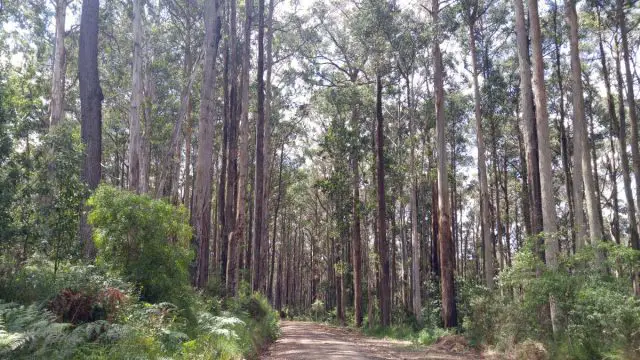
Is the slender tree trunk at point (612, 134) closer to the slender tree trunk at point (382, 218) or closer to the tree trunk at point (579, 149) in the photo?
the tree trunk at point (579, 149)

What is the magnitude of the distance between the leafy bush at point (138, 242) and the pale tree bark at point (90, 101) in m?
2.85

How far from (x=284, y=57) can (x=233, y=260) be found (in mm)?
15715

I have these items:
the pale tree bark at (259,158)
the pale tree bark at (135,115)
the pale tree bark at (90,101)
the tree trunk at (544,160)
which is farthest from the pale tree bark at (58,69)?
the tree trunk at (544,160)

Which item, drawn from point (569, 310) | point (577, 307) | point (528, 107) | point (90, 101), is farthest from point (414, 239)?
point (90, 101)

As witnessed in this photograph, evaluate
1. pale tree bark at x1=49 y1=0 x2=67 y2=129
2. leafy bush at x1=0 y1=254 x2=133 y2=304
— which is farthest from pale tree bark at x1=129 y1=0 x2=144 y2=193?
leafy bush at x1=0 y1=254 x2=133 y2=304

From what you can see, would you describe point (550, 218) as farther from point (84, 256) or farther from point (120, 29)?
point (120, 29)

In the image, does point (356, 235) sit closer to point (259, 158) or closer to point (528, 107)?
point (259, 158)

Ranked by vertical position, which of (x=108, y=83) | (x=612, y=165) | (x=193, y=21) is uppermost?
(x=193, y=21)

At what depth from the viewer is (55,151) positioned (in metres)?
12.4

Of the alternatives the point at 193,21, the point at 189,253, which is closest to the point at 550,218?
the point at 189,253

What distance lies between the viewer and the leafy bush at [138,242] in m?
10.4

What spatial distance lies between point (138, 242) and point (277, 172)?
3461 centimetres

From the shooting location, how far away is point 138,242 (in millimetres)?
10562

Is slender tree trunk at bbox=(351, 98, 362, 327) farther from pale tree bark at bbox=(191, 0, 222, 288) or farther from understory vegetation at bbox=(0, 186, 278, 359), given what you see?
understory vegetation at bbox=(0, 186, 278, 359)
